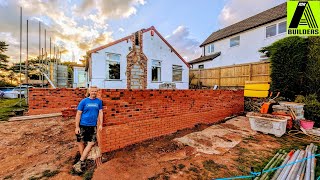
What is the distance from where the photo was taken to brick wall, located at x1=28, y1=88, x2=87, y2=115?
21.3ft

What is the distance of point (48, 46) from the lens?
1379cm

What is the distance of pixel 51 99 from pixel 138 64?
19.1ft

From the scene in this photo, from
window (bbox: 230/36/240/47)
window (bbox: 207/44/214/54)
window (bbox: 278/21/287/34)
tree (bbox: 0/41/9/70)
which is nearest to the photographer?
window (bbox: 278/21/287/34)

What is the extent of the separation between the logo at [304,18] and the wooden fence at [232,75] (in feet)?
7.86

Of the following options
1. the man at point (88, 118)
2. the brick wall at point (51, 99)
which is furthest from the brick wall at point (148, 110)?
the man at point (88, 118)

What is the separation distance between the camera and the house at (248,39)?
13145mm

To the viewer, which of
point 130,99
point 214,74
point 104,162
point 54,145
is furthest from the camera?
point 214,74

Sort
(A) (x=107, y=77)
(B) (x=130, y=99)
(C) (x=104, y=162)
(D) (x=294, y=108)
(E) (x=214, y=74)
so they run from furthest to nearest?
(E) (x=214, y=74), (A) (x=107, y=77), (D) (x=294, y=108), (B) (x=130, y=99), (C) (x=104, y=162)

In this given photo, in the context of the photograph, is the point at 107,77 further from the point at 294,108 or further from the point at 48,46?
the point at 294,108

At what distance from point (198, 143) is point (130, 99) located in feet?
6.84

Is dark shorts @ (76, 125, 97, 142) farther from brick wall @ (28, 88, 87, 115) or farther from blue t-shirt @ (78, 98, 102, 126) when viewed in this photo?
brick wall @ (28, 88, 87, 115)

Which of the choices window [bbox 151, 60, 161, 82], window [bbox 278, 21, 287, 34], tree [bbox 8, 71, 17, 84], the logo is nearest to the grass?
window [bbox 151, 60, 161, 82]

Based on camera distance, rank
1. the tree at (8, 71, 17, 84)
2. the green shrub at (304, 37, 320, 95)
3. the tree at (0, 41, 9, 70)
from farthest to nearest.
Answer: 1. the tree at (8, 71, 17, 84)
2. the tree at (0, 41, 9, 70)
3. the green shrub at (304, 37, 320, 95)

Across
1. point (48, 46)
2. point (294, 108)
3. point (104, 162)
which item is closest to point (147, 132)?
point (104, 162)
